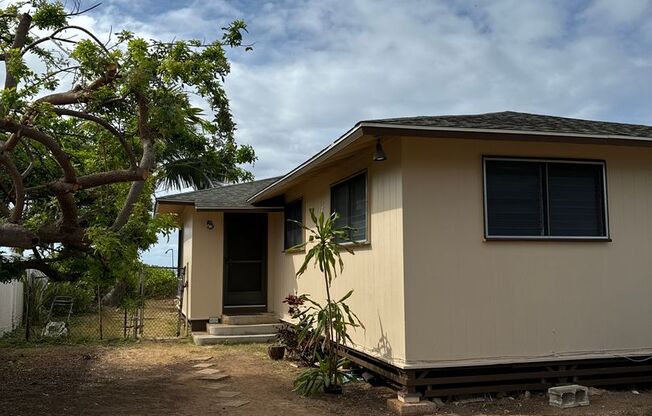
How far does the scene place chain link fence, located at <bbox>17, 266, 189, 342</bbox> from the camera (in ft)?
37.4

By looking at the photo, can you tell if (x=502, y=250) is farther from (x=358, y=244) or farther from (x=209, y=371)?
(x=209, y=371)

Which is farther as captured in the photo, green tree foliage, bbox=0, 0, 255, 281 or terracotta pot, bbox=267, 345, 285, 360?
terracotta pot, bbox=267, 345, 285, 360

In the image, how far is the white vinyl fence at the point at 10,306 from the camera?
12.0 metres

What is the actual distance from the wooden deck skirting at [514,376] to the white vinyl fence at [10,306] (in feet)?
29.0

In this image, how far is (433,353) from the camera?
19.9 ft

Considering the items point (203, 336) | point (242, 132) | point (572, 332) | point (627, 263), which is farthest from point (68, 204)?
point (627, 263)

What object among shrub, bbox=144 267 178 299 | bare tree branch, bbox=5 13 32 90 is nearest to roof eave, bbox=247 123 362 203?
bare tree branch, bbox=5 13 32 90

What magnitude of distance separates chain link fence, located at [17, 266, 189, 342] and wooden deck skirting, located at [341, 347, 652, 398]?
3915 millimetres

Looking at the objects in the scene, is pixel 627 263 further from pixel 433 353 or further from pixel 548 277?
pixel 433 353

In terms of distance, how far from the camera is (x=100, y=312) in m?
11.6

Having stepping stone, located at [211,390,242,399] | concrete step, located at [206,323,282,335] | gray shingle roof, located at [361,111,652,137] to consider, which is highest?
gray shingle roof, located at [361,111,652,137]

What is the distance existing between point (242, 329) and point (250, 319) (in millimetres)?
355

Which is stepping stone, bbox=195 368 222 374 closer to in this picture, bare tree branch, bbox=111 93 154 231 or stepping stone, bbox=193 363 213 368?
stepping stone, bbox=193 363 213 368

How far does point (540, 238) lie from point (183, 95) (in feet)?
15.0
